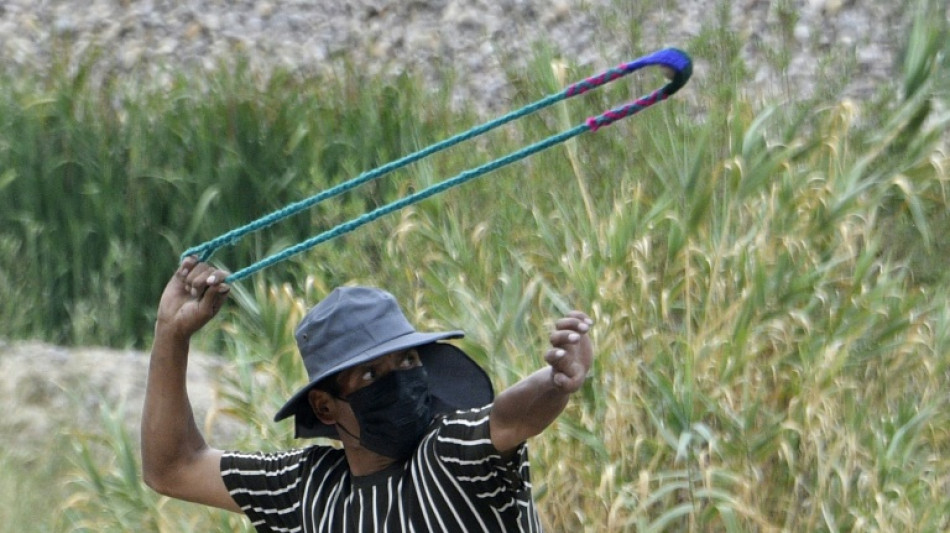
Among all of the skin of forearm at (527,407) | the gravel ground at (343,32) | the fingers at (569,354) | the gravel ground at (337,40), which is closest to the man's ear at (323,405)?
the skin of forearm at (527,407)

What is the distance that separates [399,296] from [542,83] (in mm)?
890

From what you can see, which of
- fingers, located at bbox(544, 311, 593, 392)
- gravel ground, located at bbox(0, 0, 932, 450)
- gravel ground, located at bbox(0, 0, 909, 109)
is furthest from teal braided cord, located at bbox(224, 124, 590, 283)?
gravel ground, located at bbox(0, 0, 909, 109)

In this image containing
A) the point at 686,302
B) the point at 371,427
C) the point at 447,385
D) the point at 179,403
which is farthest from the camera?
the point at 686,302

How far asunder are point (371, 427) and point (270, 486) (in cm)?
27

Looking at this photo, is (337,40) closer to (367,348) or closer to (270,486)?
(270,486)

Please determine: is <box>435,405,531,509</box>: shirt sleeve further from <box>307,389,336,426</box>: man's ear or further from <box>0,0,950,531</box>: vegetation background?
<box>0,0,950,531</box>: vegetation background

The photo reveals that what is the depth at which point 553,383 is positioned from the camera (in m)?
2.27

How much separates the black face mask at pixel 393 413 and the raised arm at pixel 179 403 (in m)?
0.35

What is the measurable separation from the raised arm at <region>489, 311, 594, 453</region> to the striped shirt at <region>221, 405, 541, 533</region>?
0.29 feet

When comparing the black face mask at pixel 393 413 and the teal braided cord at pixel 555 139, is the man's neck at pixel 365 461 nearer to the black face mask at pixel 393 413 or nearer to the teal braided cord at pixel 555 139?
the black face mask at pixel 393 413

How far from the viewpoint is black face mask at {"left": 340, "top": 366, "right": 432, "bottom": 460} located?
262cm

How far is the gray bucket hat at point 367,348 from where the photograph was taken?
8.59 feet

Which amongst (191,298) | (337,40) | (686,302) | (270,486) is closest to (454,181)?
(191,298)

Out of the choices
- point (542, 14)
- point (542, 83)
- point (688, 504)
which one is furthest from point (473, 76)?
point (688, 504)
